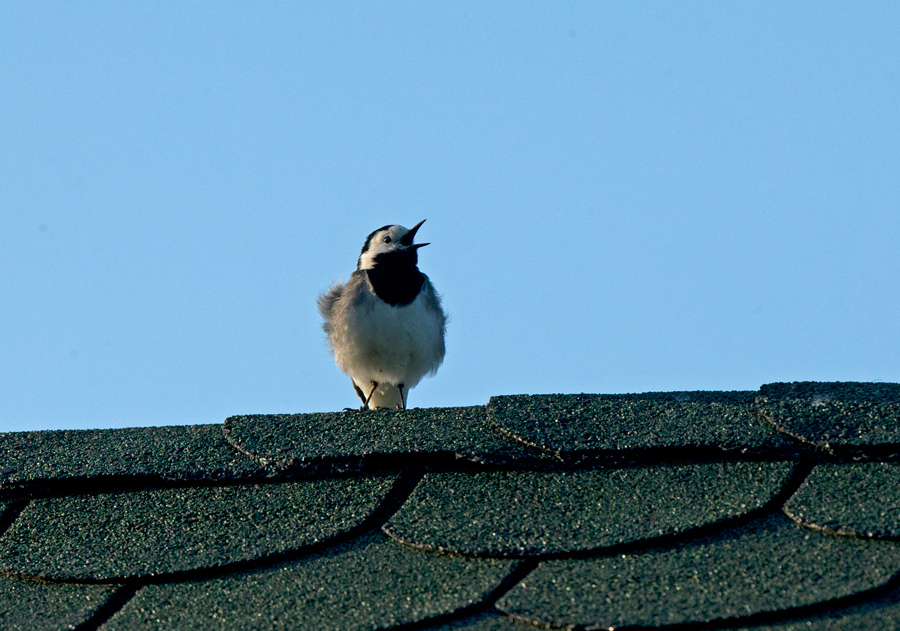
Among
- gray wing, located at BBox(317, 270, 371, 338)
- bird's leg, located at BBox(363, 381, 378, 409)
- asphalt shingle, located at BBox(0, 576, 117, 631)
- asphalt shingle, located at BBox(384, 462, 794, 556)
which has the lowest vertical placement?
asphalt shingle, located at BBox(0, 576, 117, 631)

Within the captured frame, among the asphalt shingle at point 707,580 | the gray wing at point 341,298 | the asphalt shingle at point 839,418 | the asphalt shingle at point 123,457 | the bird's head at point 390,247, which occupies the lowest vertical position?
the asphalt shingle at point 707,580

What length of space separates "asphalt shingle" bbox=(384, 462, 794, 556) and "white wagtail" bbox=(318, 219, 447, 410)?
13.2 feet

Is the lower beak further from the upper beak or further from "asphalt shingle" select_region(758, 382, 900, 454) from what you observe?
"asphalt shingle" select_region(758, 382, 900, 454)

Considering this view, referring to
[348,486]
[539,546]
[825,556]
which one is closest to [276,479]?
[348,486]

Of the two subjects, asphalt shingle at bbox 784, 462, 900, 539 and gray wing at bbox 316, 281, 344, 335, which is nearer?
asphalt shingle at bbox 784, 462, 900, 539

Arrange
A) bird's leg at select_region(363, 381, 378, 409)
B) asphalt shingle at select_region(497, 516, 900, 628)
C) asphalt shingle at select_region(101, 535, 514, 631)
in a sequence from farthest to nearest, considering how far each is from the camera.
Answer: bird's leg at select_region(363, 381, 378, 409) → asphalt shingle at select_region(101, 535, 514, 631) → asphalt shingle at select_region(497, 516, 900, 628)

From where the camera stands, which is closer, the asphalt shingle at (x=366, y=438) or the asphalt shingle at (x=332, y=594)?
the asphalt shingle at (x=332, y=594)

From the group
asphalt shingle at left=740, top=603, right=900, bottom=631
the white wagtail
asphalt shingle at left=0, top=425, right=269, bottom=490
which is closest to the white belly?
the white wagtail

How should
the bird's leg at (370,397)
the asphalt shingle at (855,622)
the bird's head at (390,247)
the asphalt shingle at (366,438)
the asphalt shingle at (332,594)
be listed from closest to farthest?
the asphalt shingle at (855,622) < the asphalt shingle at (332,594) < the asphalt shingle at (366,438) < the bird's head at (390,247) < the bird's leg at (370,397)

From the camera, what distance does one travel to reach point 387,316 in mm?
6473

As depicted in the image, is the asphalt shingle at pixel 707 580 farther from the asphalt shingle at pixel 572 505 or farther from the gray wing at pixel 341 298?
the gray wing at pixel 341 298

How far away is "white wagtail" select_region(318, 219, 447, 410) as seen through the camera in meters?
6.50

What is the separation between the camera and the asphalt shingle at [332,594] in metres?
1.97

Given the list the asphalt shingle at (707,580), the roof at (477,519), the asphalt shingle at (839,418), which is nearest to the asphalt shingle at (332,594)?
the roof at (477,519)
